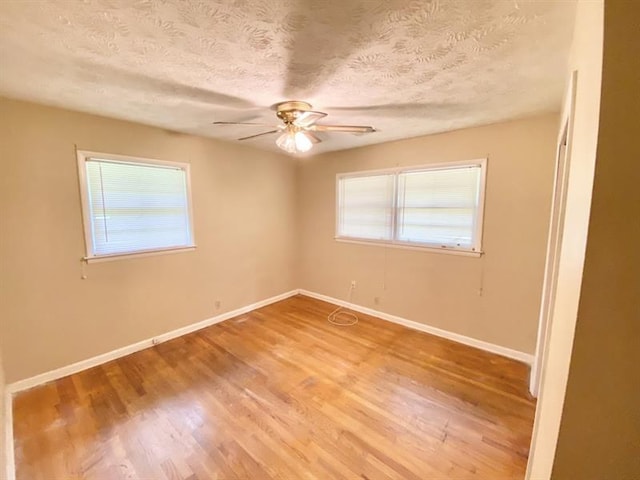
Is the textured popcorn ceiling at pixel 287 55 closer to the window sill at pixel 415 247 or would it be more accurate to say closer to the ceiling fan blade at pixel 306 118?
the ceiling fan blade at pixel 306 118

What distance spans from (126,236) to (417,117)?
3105 mm

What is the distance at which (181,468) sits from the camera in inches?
61.9

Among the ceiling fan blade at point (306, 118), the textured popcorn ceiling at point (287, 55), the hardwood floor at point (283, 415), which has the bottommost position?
the hardwood floor at point (283, 415)

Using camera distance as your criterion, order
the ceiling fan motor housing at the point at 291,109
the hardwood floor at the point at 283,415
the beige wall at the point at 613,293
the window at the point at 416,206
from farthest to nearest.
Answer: the window at the point at 416,206 < the ceiling fan motor housing at the point at 291,109 < the hardwood floor at the point at 283,415 < the beige wall at the point at 613,293

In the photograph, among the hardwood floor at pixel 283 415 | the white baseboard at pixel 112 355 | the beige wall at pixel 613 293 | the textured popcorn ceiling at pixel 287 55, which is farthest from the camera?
the white baseboard at pixel 112 355

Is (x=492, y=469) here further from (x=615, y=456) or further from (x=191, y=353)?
(x=191, y=353)

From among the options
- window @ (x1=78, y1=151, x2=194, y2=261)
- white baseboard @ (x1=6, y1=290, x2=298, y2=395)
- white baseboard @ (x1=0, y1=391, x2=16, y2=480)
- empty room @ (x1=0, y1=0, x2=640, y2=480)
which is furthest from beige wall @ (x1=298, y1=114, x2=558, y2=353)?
white baseboard @ (x1=0, y1=391, x2=16, y2=480)

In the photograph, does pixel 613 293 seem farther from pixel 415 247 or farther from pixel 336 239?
pixel 336 239

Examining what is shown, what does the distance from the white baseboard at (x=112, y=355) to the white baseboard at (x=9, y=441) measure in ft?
0.38

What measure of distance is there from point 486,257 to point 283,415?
8.06 ft

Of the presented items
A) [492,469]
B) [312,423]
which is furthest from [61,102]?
[492,469]

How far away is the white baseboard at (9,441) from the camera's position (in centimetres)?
147

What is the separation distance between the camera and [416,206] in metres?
3.27

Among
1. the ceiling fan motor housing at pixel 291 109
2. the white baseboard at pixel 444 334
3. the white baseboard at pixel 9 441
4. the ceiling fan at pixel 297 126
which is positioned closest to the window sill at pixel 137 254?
the white baseboard at pixel 9 441
